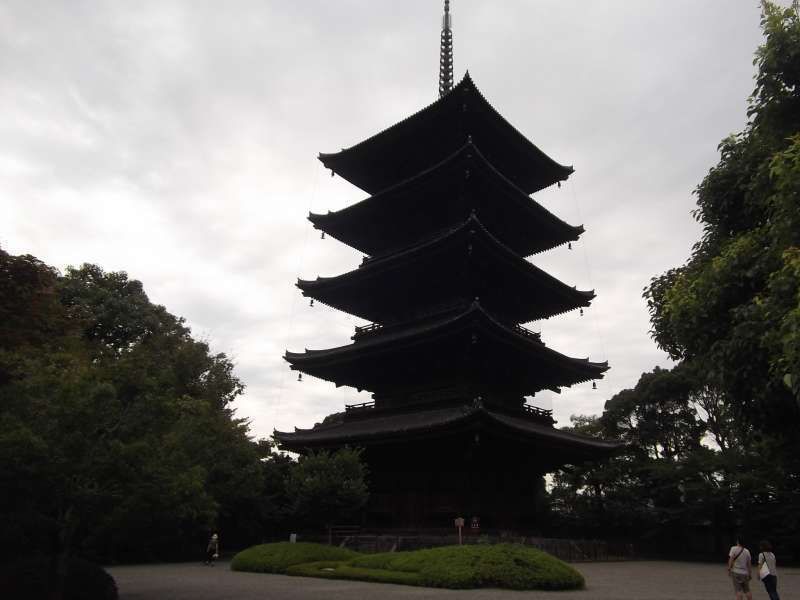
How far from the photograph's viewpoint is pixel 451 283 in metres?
29.4

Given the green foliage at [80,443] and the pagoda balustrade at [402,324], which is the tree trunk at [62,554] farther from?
the pagoda balustrade at [402,324]

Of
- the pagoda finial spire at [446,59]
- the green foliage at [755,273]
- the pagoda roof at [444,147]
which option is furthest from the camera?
the pagoda finial spire at [446,59]

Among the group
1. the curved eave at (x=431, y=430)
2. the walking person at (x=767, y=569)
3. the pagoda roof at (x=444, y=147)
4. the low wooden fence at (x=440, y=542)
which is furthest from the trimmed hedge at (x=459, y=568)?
the pagoda roof at (x=444, y=147)

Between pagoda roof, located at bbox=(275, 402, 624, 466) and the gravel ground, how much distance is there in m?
5.82

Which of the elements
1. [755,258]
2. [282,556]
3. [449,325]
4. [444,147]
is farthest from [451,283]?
[755,258]

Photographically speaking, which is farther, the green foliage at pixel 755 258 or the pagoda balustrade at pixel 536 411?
the pagoda balustrade at pixel 536 411

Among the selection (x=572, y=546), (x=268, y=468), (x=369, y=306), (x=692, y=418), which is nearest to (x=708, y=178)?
(x=572, y=546)

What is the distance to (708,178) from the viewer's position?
12.6 m

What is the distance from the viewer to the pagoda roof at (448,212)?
29.2 m

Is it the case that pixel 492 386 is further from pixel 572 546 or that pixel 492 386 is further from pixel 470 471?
pixel 572 546

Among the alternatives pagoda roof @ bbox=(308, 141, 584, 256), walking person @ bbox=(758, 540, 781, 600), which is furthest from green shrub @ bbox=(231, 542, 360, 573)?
pagoda roof @ bbox=(308, 141, 584, 256)

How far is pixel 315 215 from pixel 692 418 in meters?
33.4

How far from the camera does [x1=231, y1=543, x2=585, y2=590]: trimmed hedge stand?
15648 mm

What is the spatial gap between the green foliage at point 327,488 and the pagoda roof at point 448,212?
13681 mm
